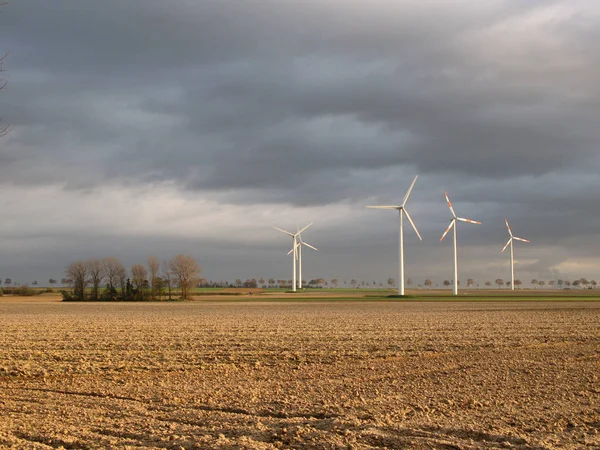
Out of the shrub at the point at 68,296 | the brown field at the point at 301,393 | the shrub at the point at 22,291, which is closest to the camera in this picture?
the brown field at the point at 301,393

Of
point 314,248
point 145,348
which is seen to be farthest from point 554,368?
point 314,248

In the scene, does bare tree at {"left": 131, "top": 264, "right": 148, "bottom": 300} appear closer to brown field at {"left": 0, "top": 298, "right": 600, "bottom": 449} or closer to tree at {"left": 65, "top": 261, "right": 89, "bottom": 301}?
tree at {"left": 65, "top": 261, "right": 89, "bottom": 301}

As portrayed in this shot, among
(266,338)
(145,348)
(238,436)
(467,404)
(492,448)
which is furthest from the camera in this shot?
(266,338)

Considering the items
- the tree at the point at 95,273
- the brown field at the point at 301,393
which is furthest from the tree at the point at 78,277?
the brown field at the point at 301,393

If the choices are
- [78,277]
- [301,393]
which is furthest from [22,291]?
[301,393]

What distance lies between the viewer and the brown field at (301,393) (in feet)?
40.6

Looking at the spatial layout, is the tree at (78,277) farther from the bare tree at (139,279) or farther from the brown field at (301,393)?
the brown field at (301,393)

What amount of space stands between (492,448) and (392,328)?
30.1 metres

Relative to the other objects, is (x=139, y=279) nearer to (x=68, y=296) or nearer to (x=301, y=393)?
(x=68, y=296)

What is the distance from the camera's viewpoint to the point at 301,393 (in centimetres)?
1747

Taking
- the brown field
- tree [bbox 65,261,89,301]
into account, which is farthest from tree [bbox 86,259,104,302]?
the brown field

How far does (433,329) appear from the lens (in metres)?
40.5

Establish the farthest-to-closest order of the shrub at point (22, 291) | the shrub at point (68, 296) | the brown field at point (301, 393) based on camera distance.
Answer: the shrub at point (22, 291) → the shrub at point (68, 296) → the brown field at point (301, 393)

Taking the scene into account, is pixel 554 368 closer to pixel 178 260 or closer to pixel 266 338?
pixel 266 338
